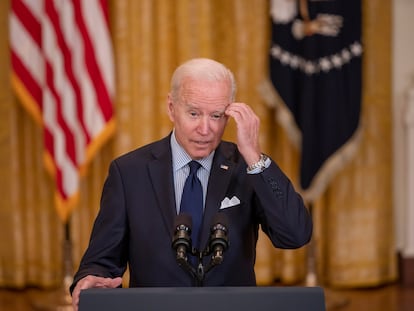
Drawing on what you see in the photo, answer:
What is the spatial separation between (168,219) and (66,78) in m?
3.33

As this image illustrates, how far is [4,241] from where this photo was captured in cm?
631

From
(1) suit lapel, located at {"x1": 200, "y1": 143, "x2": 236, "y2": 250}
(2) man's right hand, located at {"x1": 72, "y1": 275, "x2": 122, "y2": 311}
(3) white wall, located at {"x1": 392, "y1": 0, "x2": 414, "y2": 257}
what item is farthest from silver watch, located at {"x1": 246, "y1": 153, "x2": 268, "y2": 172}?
(3) white wall, located at {"x1": 392, "y1": 0, "x2": 414, "y2": 257}

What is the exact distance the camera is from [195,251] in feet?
7.39

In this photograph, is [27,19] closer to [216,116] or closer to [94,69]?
[94,69]

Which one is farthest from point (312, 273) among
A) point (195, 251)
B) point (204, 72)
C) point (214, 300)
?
point (214, 300)

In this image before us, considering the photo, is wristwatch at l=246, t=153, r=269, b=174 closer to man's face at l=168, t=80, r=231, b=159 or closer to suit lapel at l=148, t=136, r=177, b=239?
man's face at l=168, t=80, r=231, b=159

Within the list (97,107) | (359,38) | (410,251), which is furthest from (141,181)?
(410,251)

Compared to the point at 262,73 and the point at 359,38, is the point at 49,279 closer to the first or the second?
the point at 262,73

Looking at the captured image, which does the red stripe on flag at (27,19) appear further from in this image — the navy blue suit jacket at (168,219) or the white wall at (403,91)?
the navy blue suit jacket at (168,219)

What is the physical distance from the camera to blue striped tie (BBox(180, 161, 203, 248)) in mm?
2623

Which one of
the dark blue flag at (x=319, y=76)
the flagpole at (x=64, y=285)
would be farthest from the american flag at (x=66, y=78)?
the dark blue flag at (x=319, y=76)

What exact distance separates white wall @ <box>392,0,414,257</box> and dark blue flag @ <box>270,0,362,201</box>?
577mm

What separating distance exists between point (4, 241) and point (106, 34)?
5.98ft

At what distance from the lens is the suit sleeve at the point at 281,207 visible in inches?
100
